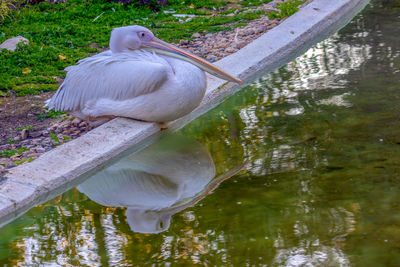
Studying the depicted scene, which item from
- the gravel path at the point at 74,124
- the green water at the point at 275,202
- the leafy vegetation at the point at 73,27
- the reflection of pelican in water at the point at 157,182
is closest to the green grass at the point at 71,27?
the leafy vegetation at the point at 73,27

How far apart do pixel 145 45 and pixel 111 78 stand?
31 cm

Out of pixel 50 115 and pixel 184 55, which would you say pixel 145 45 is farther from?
pixel 50 115

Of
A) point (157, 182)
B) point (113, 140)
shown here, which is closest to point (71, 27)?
point (113, 140)

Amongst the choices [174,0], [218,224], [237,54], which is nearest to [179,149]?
[218,224]

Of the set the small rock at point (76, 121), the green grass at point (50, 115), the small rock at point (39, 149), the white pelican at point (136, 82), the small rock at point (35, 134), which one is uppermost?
the white pelican at point (136, 82)

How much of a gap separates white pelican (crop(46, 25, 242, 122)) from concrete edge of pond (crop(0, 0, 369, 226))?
13cm

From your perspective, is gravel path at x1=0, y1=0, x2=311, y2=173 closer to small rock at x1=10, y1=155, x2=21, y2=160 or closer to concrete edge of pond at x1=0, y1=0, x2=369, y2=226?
small rock at x1=10, y1=155, x2=21, y2=160

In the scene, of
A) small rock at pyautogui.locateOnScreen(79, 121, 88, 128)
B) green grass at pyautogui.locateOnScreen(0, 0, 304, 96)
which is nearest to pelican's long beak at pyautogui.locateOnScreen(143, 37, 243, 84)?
small rock at pyautogui.locateOnScreen(79, 121, 88, 128)

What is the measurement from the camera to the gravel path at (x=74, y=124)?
3.79 meters

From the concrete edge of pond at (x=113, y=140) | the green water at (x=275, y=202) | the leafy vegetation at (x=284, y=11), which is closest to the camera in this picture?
the green water at (x=275, y=202)

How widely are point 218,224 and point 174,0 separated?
17.7ft

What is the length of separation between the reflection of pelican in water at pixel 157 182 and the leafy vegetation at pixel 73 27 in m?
1.73

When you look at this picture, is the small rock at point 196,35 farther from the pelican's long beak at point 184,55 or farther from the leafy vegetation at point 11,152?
the leafy vegetation at point 11,152

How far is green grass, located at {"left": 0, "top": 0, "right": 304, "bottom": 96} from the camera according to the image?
17.5 ft
